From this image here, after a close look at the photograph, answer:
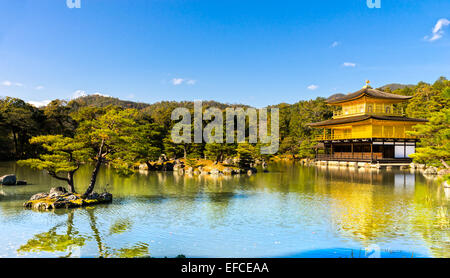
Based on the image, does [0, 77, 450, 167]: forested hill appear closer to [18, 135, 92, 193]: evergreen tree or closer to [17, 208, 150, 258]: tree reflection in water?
[18, 135, 92, 193]: evergreen tree

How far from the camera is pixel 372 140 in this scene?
33.6 m

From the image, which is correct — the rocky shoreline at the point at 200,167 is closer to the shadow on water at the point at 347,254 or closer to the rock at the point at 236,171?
the rock at the point at 236,171

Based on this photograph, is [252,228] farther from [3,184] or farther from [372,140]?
[372,140]

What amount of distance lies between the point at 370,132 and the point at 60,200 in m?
32.4

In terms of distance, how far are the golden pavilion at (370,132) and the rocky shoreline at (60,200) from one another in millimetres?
28450

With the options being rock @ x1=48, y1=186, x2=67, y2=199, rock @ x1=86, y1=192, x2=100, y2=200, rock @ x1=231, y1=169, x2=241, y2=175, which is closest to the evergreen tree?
rock @ x1=48, y1=186, x2=67, y2=199

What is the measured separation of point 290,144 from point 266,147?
1040cm

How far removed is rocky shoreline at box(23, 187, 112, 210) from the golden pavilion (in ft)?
93.3

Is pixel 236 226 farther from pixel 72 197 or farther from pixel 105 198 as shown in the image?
pixel 72 197

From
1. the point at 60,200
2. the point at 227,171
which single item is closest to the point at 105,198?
the point at 60,200

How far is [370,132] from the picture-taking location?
35594mm

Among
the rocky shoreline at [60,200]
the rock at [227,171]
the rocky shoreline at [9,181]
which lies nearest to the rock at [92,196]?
the rocky shoreline at [60,200]

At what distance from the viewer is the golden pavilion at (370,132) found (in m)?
34.5
